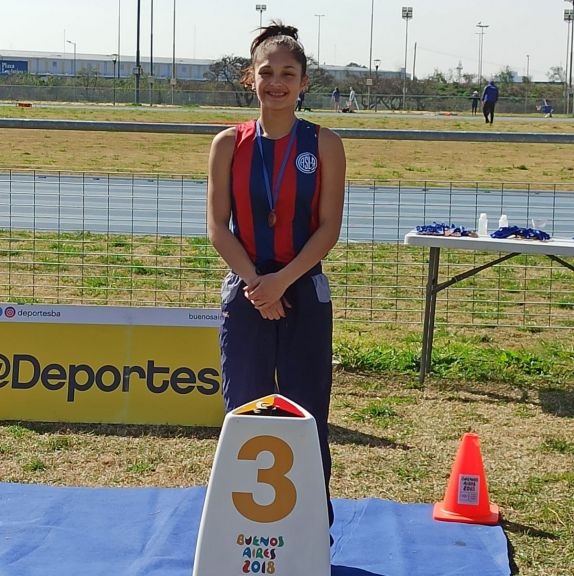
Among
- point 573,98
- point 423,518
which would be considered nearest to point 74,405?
point 423,518

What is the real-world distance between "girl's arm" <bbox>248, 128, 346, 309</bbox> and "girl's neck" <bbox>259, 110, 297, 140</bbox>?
136mm

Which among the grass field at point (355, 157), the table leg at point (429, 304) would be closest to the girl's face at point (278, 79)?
the table leg at point (429, 304)

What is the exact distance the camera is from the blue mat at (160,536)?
4.67 m

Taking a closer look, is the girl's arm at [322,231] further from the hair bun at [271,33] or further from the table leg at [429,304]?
the table leg at [429,304]

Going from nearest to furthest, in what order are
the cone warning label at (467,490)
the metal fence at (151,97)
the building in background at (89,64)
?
the cone warning label at (467,490) → the metal fence at (151,97) → the building in background at (89,64)

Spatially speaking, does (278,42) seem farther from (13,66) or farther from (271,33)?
(13,66)

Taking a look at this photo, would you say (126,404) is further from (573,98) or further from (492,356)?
(573,98)

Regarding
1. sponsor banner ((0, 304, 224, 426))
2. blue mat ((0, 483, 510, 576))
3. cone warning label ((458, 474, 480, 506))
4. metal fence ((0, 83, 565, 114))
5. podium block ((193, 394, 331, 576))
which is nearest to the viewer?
podium block ((193, 394, 331, 576))

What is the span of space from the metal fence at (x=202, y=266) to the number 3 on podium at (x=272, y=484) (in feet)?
15.5

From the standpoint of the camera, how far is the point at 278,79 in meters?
4.36

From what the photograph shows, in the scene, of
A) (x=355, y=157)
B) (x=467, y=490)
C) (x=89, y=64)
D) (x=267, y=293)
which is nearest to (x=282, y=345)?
(x=267, y=293)

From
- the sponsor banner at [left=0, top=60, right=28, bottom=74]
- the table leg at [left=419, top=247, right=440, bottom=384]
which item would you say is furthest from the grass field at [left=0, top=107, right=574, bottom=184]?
the sponsor banner at [left=0, top=60, right=28, bottom=74]

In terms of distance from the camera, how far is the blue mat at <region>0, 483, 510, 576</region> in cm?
467

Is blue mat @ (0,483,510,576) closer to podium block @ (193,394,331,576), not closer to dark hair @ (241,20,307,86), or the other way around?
podium block @ (193,394,331,576)
